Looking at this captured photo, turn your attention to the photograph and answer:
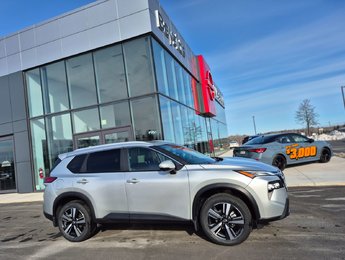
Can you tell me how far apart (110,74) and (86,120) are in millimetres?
2383

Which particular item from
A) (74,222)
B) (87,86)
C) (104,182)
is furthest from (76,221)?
(87,86)

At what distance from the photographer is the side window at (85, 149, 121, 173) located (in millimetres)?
5746

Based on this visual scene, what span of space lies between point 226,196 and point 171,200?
0.88 meters

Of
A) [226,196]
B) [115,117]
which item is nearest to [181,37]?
[115,117]

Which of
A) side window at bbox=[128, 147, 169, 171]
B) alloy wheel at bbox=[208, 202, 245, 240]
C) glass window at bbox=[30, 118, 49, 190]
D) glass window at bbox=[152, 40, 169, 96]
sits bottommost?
alloy wheel at bbox=[208, 202, 245, 240]

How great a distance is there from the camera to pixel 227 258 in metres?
4.36

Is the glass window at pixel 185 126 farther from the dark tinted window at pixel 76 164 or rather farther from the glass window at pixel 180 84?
the dark tinted window at pixel 76 164

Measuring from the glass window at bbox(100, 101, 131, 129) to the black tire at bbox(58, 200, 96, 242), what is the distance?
25.3 ft

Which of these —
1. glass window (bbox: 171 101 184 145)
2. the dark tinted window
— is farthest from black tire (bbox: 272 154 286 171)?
the dark tinted window

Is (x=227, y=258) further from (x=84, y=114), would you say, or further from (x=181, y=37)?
(x=181, y=37)

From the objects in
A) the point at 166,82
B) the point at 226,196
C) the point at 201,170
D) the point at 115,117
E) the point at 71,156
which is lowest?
the point at 226,196

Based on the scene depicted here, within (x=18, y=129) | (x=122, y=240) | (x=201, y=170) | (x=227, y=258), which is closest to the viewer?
(x=227, y=258)

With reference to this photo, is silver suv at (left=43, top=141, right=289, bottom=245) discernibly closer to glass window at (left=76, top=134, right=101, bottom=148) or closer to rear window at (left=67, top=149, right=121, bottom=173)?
rear window at (left=67, top=149, right=121, bottom=173)

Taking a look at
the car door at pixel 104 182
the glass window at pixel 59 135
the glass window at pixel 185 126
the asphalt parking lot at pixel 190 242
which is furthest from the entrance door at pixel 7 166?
the car door at pixel 104 182
